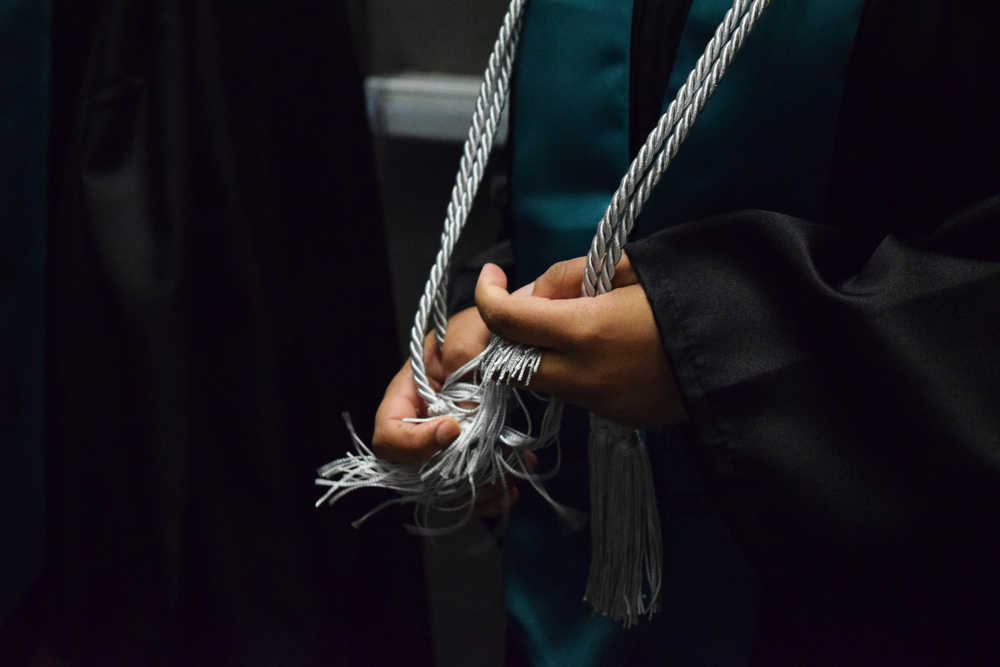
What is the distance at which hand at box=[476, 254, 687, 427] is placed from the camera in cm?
39

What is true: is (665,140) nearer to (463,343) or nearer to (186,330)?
(463,343)

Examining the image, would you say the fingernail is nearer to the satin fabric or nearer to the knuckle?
the knuckle

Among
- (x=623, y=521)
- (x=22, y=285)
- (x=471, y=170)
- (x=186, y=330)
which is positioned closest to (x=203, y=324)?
(x=186, y=330)

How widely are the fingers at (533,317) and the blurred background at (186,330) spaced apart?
23cm

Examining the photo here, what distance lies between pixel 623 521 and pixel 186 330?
1.12 feet

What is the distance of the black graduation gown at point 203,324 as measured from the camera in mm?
573

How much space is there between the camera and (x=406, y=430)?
0.47 m

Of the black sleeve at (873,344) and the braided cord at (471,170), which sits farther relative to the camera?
the braided cord at (471,170)

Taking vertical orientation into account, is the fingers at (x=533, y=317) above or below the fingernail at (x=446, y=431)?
above

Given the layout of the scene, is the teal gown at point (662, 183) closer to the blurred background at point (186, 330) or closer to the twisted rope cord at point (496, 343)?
the twisted rope cord at point (496, 343)

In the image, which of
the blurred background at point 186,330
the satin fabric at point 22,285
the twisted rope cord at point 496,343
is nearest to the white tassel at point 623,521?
A: the twisted rope cord at point 496,343

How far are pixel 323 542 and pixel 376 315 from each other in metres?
0.20

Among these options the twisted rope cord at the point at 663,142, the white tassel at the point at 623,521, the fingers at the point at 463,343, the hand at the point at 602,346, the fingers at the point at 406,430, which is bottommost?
the white tassel at the point at 623,521

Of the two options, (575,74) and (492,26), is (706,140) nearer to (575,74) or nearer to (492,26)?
(575,74)
